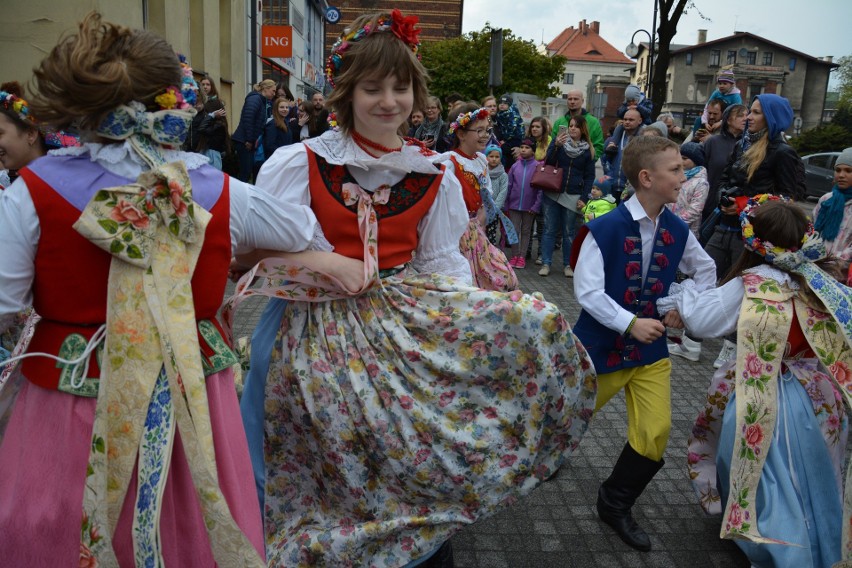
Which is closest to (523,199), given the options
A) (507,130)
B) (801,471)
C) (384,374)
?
(507,130)

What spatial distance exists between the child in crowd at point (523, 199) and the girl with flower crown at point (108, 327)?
8251 mm

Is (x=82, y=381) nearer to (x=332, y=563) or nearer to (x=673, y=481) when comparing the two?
(x=332, y=563)

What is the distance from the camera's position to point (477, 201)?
5.79 m

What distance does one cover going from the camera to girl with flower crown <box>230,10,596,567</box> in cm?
251

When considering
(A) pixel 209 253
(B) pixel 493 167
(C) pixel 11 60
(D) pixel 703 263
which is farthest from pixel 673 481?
(C) pixel 11 60

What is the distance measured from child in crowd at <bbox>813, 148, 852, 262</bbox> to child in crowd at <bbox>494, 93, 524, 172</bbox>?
18.5ft

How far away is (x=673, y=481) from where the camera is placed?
159 inches

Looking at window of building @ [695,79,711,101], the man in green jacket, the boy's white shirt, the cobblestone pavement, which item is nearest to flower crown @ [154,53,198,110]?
the boy's white shirt

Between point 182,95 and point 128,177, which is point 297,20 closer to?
point 182,95

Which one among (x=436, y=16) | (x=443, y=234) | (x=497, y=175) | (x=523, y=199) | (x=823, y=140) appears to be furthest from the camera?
(x=436, y=16)

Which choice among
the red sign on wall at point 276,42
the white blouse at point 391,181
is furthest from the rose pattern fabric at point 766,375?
the red sign on wall at point 276,42

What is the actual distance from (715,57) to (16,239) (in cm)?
7545

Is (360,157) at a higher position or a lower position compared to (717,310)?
higher

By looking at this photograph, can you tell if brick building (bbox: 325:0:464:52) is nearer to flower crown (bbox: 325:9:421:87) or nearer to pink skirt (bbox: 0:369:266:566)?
flower crown (bbox: 325:9:421:87)
